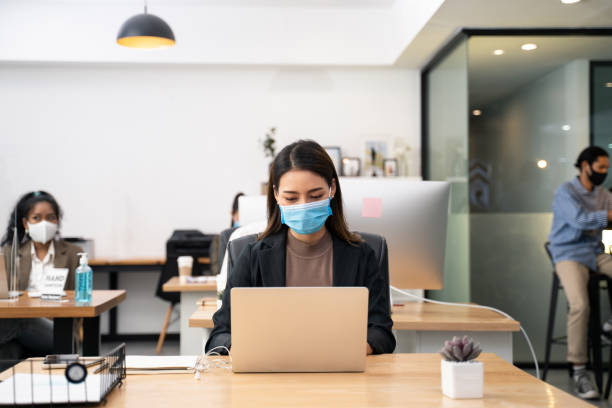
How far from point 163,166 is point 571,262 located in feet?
13.1

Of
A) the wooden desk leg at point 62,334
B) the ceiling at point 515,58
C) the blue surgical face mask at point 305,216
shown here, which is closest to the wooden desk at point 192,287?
the wooden desk leg at point 62,334

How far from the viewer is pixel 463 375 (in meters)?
1.35

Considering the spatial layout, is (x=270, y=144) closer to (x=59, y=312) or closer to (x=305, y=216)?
(x=59, y=312)

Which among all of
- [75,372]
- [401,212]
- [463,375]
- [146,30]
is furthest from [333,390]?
[146,30]

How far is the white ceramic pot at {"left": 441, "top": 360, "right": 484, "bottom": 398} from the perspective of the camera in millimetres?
1348

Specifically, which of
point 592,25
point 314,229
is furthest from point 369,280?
point 592,25

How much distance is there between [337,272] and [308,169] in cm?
34

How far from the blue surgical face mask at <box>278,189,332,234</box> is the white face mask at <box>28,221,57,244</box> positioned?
88.8 inches

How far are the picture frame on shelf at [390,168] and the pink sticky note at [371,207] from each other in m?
3.78

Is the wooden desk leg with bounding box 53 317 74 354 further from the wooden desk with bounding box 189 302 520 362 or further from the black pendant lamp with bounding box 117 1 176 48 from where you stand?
the black pendant lamp with bounding box 117 1 176 48

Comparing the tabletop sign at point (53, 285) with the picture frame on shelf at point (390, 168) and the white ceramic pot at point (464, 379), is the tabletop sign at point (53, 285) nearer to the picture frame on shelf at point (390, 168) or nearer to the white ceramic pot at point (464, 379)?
the white ceramic pot at point (464, 379)

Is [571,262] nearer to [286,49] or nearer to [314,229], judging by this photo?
[314,229]

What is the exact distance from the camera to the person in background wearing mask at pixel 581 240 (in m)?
4.25

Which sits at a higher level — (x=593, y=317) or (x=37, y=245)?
(x=37, y=245)
